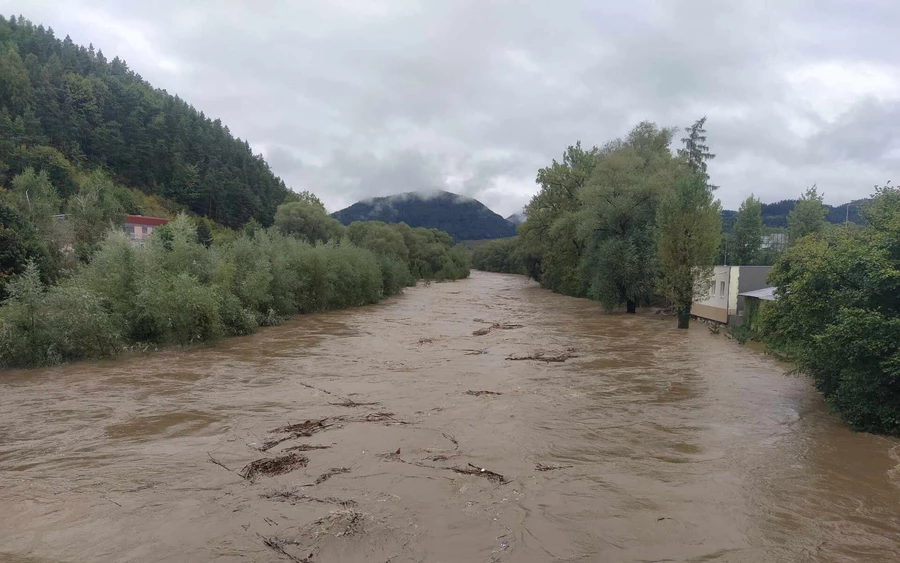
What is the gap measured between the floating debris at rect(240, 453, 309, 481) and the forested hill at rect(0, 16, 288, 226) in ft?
216

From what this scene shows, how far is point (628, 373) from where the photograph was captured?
15367 mm

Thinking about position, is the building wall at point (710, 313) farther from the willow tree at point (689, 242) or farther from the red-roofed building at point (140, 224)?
the red-roofed building at point (140, 224)

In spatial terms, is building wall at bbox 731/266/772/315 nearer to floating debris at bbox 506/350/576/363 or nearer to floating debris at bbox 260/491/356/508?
floating debris at bbox 506/350/576/363

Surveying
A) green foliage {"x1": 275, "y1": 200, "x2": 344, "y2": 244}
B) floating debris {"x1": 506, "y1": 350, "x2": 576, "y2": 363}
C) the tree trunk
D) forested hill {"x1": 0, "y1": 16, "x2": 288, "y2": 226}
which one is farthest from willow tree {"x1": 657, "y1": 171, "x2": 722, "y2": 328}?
forested hill {"x1": 0, "y1": 16, "x2": 288, "y2": 226}

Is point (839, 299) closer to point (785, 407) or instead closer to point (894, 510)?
point (785, 407)

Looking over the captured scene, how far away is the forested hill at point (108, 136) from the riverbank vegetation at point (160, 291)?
131 ft

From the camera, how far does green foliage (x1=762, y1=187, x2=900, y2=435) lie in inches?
360

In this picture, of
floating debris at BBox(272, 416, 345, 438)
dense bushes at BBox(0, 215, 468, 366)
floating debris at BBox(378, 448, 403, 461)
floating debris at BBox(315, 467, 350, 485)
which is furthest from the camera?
dense bushes at BBox(0, 215, 468, 366)

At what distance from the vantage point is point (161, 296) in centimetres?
1838

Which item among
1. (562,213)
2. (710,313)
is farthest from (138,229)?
(710,313)

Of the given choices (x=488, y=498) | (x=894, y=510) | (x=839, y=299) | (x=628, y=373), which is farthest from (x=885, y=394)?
(x=488, y=498)

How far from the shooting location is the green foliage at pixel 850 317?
913cm

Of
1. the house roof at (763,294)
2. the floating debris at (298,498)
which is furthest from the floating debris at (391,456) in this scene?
the house roof at (763,294)

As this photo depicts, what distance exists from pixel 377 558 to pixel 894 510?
648 centimetres
